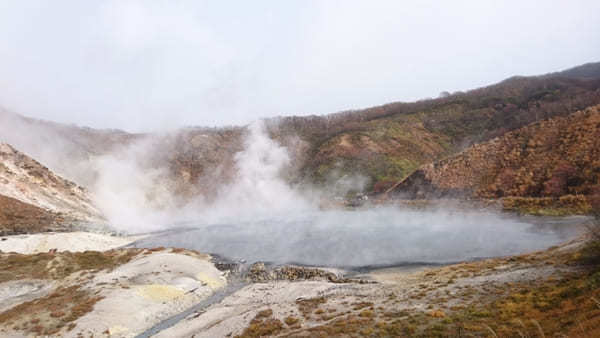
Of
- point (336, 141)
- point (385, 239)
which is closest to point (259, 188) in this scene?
Result: point (336, 141)

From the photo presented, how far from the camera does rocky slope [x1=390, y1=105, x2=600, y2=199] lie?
41.4m

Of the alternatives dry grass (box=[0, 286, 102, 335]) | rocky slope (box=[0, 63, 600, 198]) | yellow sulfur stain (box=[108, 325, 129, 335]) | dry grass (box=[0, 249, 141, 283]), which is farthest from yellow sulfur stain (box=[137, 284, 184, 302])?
rocky slope (box=[0, 63, 600, 198])

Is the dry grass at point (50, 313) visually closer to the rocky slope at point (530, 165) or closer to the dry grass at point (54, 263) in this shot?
the dry grass at point (54, 263)

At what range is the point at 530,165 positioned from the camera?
160 feet

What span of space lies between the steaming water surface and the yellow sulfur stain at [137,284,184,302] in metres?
11.2

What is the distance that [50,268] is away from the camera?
34906mm

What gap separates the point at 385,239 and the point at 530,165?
1126 inches

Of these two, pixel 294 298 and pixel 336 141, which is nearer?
pixel 294 298

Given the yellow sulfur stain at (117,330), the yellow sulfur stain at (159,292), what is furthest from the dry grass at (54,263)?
the yellow sulfur stain at (117,330)

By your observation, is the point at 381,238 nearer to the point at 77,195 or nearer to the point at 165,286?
the point at 165,286

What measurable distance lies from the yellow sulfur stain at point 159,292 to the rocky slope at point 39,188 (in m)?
50.2

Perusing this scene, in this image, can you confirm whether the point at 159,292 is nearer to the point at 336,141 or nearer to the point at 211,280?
the point at 211,280

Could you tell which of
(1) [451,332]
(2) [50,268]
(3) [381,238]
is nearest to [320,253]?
(3) [381,238]

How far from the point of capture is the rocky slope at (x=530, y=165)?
1629 inches
